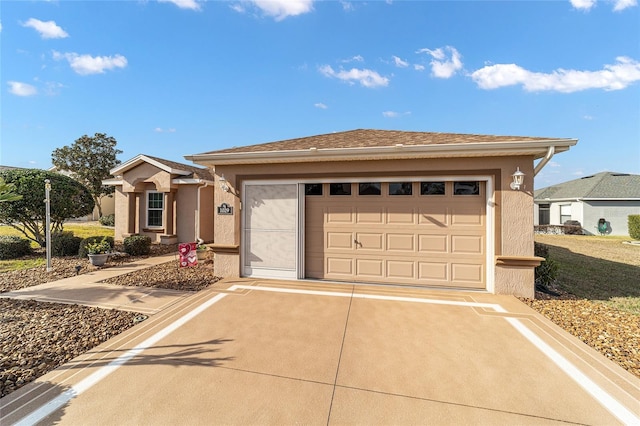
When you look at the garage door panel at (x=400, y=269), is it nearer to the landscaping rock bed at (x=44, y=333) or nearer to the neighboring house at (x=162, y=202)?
the landscaping rock bed at (x=44, y=333)

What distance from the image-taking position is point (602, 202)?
19.1m

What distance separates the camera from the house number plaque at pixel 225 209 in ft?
22.1

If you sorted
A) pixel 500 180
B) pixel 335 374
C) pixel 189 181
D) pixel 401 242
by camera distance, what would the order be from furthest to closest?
pixel 189 181, pixel 401 242, pixel 500 180, pixel 335 374

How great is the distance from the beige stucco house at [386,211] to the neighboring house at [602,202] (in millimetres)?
21369

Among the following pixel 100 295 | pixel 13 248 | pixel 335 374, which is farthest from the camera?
pixel 13 248

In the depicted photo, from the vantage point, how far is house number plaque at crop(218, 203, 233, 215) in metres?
6.75

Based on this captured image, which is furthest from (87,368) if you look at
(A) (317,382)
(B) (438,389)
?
(B) (438,389)

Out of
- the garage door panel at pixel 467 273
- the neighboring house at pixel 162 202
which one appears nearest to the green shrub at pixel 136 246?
the neighboring house at pixel 162 202

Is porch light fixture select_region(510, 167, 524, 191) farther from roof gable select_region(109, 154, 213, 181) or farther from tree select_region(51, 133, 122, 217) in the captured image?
tree select_region(51, 133, 122, 217)

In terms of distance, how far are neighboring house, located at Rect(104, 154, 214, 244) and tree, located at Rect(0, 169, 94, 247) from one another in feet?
7.73

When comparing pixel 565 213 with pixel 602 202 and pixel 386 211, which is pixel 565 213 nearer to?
pixel 602 202

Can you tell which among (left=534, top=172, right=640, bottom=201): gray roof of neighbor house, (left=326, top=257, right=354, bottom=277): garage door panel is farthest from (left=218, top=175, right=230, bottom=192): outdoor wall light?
(left=534, top=172, right=640, bottom=201): gray roof of neighbor house

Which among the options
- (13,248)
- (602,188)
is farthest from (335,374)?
(602,188)

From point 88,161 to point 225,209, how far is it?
86.6 ft
